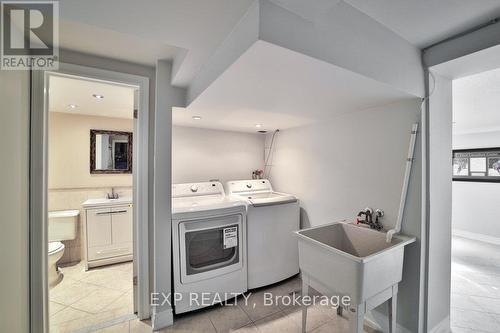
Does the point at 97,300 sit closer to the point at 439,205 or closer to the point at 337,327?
the point at 337,327

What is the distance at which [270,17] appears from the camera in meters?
0.83

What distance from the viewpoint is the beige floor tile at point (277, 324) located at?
1638 millimetres

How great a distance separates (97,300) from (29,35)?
2.34 meters

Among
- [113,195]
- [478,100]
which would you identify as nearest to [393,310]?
[478,100]

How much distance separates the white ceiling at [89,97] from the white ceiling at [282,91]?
62 centimetres

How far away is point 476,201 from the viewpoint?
3928mm

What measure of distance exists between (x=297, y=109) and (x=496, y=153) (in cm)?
473

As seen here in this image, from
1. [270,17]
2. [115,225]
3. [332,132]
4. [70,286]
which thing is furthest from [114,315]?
[332,132]

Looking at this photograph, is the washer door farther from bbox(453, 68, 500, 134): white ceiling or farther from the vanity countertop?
bbox(453, 68, 500, 134): white ceiling

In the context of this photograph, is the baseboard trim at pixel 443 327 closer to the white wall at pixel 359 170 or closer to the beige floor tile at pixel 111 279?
the white wall at pixel 359 170

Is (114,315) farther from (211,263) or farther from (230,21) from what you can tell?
(230,21)

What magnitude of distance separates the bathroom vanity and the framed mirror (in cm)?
50

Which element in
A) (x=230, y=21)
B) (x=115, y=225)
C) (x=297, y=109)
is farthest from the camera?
(x=115, y=225)

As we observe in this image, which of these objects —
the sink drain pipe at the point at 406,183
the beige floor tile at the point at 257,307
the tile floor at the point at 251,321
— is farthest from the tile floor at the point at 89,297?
the sink drain pipe at the point at 406,183
